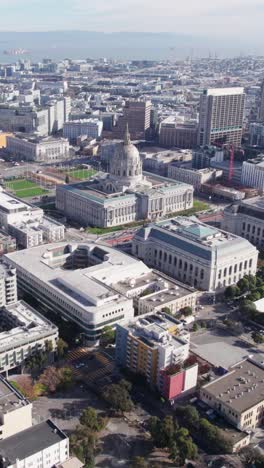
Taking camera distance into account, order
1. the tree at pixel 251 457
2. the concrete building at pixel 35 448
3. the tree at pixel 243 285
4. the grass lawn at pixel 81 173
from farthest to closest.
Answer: the grass lawn at pixel 81 173, the tree at pixel 243 285, the tree at pixel 251 457, the concrete building at pixel 35 448

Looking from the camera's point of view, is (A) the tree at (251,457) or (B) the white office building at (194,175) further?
(B) the white office building at (194,175)

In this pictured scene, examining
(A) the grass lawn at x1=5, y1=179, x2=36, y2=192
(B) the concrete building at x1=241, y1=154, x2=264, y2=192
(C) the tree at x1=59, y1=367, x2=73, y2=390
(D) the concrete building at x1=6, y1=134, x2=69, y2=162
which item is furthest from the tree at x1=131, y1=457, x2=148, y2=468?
(D) the concrete building at x1=6, y1=134, x2=69, y2=162

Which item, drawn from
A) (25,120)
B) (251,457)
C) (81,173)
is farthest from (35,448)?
(25,120)

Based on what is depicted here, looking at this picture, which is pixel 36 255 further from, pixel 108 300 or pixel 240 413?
pixel 240 413

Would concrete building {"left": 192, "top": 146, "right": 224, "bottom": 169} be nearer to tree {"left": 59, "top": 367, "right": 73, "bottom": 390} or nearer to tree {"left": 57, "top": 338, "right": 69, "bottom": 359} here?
tree {"left": 57, "top": 338, "right": 69, "bottom": 359}

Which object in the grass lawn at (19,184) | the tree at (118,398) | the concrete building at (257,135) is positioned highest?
the concrete building at (257,135)

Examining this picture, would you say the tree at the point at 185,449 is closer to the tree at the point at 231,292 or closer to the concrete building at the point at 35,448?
the concrete building at the point at 35,448

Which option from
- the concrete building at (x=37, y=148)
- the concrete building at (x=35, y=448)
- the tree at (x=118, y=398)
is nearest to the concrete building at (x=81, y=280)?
the tree at (x=118, y=398)

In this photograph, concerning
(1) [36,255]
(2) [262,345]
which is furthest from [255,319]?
(1) [36,255]
